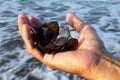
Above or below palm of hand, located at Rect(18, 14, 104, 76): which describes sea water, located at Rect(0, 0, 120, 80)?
below

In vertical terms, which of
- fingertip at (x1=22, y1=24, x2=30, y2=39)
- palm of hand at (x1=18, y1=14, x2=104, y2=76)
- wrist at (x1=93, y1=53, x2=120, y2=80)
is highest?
fingertip at (x1=22, y1=24, x2=30, y2=39)

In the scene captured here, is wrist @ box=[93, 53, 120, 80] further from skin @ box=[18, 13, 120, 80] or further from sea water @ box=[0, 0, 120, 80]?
sea water @ box=[0, 0, 120, 80]

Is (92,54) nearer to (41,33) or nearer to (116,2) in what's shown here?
(41,33)

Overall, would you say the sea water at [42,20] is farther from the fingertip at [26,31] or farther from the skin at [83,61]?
the fingertip at [26,31]

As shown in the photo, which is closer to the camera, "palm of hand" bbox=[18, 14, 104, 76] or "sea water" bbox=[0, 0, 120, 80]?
"palm of hand" bbox=[18, 14, 104, 76]

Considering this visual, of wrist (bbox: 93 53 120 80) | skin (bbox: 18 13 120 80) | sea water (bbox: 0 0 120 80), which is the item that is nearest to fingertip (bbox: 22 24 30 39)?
skin (bbox: 18 13 120 80)

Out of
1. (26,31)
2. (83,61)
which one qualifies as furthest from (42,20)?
(83,61)

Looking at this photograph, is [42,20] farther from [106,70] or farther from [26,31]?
[106,70]

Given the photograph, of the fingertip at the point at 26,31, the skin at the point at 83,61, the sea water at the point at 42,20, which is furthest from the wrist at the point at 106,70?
the sea water at the point at 42,20

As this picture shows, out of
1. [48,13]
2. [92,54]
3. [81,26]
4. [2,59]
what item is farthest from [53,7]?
[92,54]
